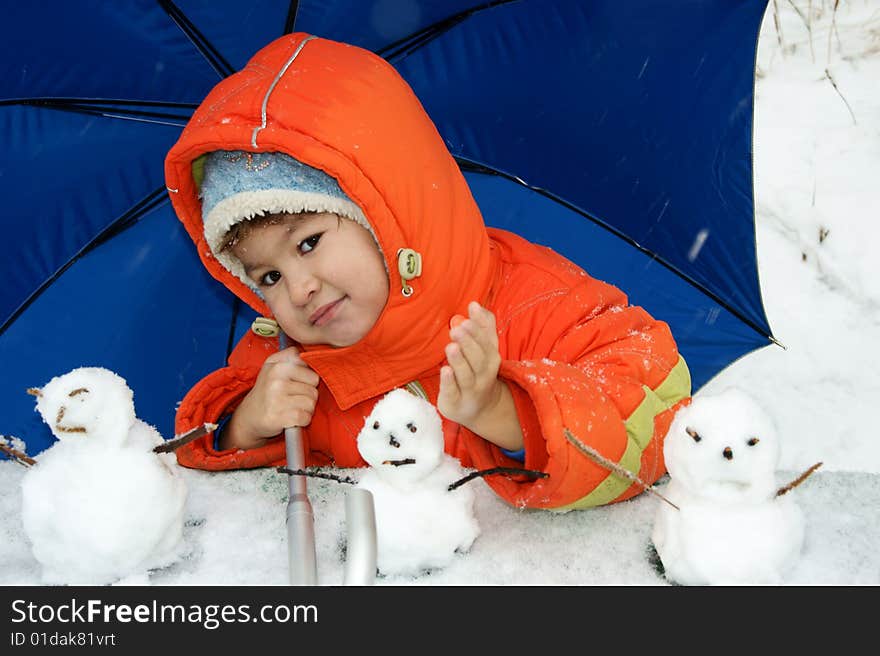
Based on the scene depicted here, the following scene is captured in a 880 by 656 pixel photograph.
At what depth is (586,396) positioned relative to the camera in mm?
1230

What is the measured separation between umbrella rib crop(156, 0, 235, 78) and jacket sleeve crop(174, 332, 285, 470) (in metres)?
0.51

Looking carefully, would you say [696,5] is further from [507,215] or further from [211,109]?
[211,109]

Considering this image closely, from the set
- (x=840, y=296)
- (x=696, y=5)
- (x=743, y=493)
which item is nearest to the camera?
(x=743, y=493)

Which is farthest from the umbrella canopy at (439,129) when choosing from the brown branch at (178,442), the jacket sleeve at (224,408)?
the brown branch at (178,442)

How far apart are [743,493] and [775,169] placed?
2234 mm

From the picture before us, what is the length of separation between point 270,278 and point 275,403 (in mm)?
207

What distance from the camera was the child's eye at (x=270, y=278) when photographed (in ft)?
5.09

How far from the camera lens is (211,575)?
1.18m

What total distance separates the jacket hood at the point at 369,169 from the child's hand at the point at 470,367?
0.30 metres

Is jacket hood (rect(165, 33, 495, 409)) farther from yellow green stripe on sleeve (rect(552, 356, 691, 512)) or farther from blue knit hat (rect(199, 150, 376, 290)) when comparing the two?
yellow green stripe on sleeve (rect(552, 356, 691, 512))

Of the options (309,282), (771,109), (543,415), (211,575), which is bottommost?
(211,575)

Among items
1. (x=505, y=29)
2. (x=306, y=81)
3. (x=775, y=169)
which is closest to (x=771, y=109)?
(x=775, y=169)

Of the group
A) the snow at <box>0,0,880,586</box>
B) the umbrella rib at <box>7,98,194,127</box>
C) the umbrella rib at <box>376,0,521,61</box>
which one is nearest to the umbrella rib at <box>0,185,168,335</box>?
the umbrella rib at <box>7,98,194,127</box>

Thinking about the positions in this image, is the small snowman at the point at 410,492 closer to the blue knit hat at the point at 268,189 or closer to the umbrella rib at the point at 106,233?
the blue knit hat at the point at 268,189
